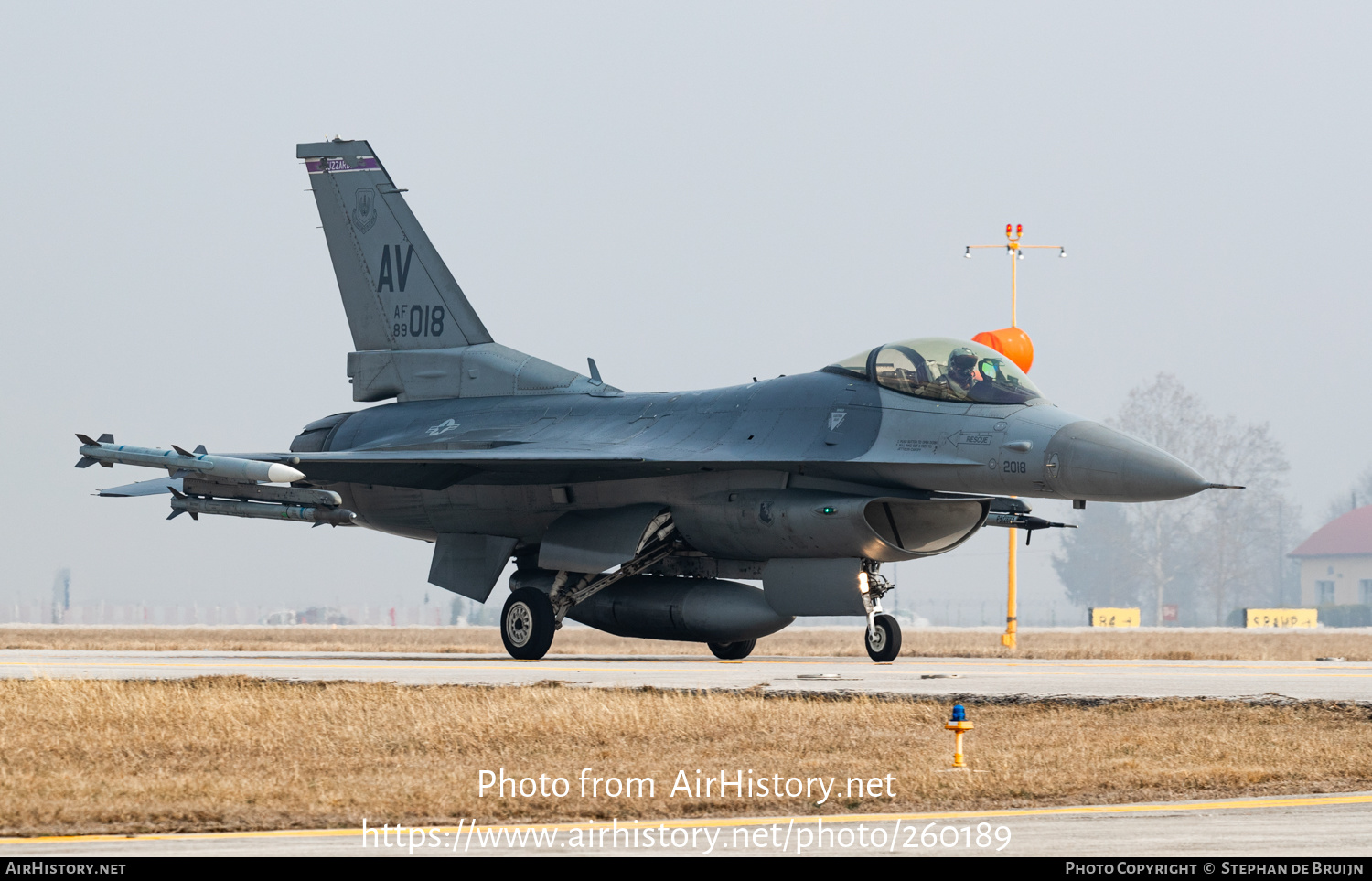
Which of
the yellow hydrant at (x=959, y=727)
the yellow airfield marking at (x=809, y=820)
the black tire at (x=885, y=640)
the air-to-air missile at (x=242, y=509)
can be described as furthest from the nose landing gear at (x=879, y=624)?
the yellow airfield marking at (x=809, y=820)

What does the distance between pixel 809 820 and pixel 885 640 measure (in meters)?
10.4

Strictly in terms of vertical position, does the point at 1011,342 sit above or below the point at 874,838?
above

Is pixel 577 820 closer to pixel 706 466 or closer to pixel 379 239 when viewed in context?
pixel 706 466

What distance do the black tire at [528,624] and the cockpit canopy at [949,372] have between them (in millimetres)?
5158

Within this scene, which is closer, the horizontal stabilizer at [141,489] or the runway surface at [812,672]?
the runway surface at [812,672]

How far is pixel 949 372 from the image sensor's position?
17.8m

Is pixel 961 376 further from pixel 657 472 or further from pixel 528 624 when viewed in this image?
pixel 528 624

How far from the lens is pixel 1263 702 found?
13023mm

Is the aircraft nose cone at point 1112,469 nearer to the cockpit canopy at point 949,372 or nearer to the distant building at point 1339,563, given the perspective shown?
the cockpit canopy at point 949,372

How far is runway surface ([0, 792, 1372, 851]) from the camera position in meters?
6.93

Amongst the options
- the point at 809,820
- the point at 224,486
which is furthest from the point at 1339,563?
the point at 809,820

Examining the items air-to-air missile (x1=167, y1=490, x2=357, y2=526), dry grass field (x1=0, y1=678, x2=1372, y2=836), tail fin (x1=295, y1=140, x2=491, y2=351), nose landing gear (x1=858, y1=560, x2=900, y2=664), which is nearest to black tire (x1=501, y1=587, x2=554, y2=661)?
air-to-air missile (x1=167, y1=490, x2=357, y2=526)

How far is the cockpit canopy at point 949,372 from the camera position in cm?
1766
